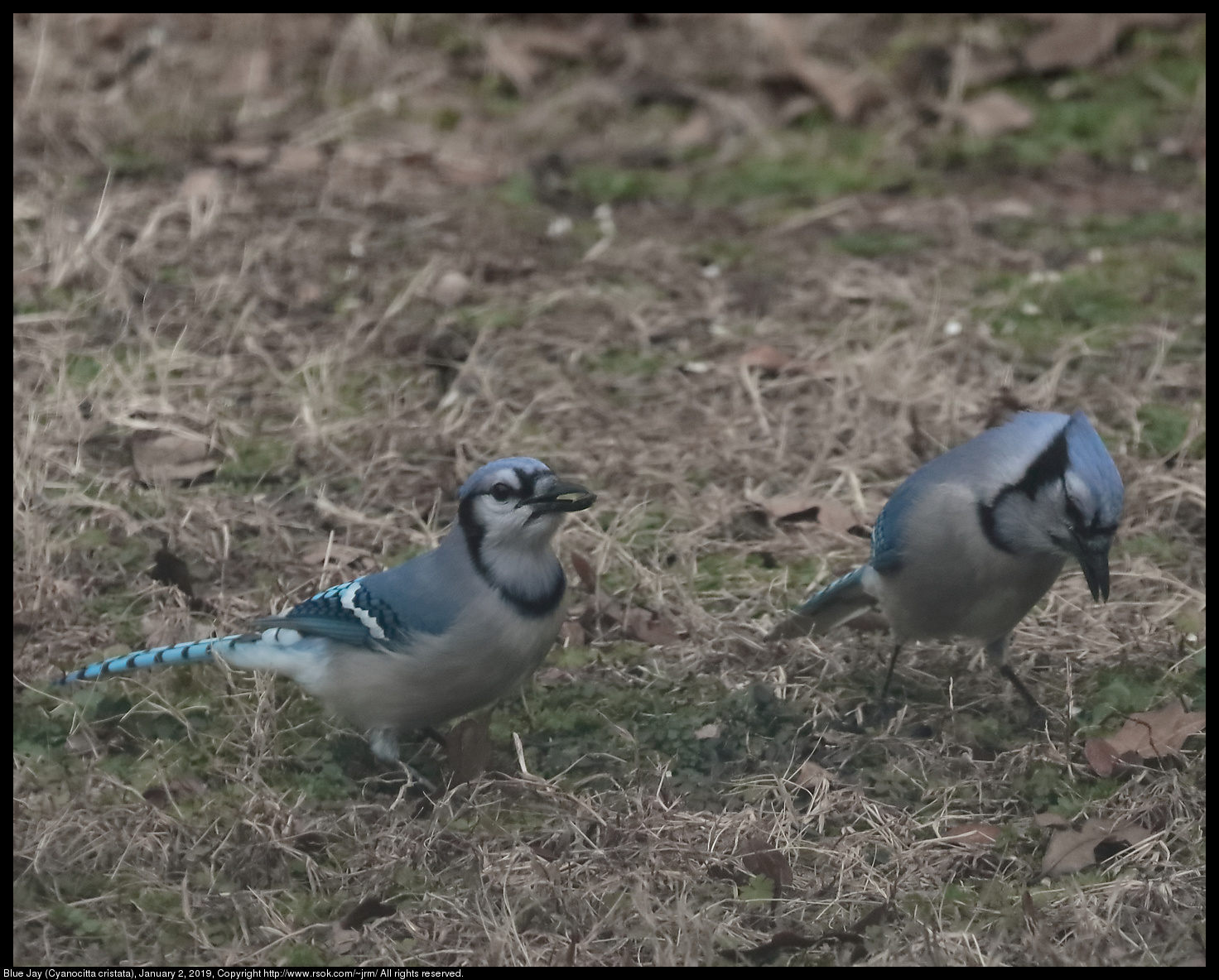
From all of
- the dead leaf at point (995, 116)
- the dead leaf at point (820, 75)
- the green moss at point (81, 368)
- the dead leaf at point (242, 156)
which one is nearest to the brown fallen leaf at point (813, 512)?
the green moss at point (81, 368)

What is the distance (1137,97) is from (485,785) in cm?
495

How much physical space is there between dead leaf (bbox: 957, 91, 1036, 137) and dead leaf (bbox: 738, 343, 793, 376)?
81.0 inches

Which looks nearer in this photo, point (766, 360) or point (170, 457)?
point (170, 457)

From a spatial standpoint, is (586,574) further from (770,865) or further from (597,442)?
(770,865)

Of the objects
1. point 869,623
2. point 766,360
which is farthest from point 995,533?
point 766,360

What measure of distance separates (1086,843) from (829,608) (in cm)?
93

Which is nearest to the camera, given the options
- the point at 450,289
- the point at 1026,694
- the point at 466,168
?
the point at 1026,694

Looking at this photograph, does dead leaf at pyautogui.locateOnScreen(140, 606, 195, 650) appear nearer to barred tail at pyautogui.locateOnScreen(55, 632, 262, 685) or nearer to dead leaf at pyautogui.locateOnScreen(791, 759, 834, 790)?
barred tail at pyautogui.locateOnScreen(55, 632, 262, 685)

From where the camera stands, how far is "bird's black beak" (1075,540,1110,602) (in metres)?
3.49

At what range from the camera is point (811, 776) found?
11.6ft

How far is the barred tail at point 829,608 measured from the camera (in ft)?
13.0

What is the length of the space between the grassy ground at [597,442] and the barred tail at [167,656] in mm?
102

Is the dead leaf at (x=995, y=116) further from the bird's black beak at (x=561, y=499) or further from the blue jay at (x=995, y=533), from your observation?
the bird's black beak at (x=561, y=499)

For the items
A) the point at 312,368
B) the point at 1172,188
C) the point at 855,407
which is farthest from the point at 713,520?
the point at 1172,188
